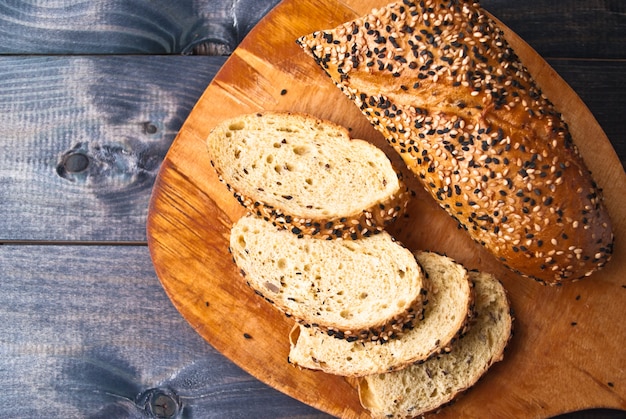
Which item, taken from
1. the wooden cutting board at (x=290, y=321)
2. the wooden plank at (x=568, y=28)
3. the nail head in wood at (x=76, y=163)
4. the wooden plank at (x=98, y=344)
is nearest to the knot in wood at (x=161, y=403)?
the wooden plank at (x=98, y=344)

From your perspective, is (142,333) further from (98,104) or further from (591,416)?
(591,416)

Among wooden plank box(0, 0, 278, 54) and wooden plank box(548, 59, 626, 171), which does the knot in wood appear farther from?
wooden plank box(548, 59, 626, 171)

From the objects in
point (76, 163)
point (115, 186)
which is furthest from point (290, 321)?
point (76, 163)

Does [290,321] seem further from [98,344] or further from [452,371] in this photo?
[98,344]

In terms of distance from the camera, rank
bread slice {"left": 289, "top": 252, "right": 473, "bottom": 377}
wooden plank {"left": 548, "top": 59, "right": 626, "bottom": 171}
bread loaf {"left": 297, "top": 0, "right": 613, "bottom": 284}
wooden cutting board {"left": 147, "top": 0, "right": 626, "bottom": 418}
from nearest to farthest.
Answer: bread loaf {"left": 297, "top": 0, "right": 613, "bottom": 284} < bread slice {"left": 289, "top": 252, "right": 473, "bottom": 377} < wooden cutting board {"left": 147, "top": 0, "right": 626, "bottom": 418} < wooden plank {"left": 548, "top": 59, "right": 626, "bottom": 171}

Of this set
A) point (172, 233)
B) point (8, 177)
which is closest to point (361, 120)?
point (172, 233)

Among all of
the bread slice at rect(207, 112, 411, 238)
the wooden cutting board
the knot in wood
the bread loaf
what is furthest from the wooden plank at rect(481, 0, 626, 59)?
the knot in wood
